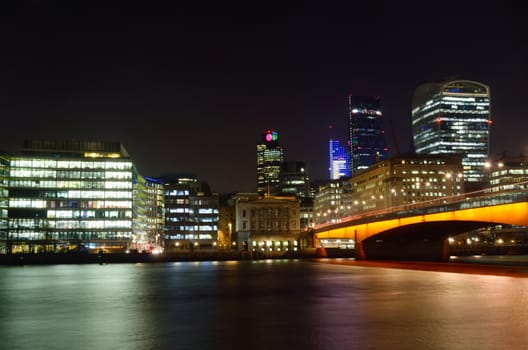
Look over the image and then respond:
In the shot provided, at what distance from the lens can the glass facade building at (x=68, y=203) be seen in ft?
593

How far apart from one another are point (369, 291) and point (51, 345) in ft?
99.2

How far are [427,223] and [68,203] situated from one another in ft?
398

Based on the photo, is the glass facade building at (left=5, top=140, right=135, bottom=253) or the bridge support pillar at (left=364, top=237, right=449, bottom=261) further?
the glass facade building at (left=5, top=140, right=135, bottom=253)

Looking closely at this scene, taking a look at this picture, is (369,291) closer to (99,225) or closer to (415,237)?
(415,237)

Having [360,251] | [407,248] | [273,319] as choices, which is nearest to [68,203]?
[360,251]

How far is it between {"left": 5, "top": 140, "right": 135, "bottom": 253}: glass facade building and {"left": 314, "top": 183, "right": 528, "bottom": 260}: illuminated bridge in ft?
213

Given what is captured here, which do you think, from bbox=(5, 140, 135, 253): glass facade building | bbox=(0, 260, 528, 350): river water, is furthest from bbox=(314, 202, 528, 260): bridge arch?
bbox=(5, 140, 135, 253): glass facade building

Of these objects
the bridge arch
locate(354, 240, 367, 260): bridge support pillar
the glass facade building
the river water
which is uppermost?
the glass facade building

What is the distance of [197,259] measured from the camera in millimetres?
158875

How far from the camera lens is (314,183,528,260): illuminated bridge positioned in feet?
251

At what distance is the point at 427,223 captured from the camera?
10069cm

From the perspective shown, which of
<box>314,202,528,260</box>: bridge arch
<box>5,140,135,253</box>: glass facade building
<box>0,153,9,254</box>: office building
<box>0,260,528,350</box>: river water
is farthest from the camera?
<box>5,140,135,253</box>: glass facade building

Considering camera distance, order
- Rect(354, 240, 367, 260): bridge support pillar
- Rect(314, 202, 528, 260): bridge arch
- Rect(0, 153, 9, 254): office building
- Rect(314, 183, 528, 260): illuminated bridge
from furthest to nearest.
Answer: Rect(0, 153, 9, 254): office building → Rect(354, 240, 367, 260): bridge support pillar → Rect(314, 202, 528, 260): bridge arch → Rect(314, 183, 528, 260): illuminated bridge

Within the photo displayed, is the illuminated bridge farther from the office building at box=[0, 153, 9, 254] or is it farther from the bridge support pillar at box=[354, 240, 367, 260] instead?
the office building at box=[0, 153, 9, 254]
